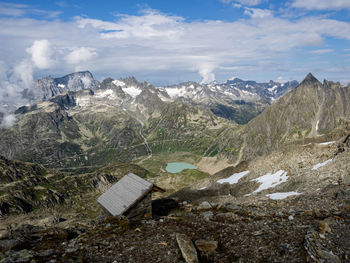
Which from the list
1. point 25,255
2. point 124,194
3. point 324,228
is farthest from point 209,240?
point 124,194

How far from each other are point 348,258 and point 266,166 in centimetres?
5672

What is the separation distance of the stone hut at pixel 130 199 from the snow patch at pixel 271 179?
34.8 meters

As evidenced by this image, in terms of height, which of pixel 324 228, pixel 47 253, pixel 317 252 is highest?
pixel 317 252

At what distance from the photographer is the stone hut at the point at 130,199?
22505mm

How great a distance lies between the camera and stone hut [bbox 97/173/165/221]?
2250 cm

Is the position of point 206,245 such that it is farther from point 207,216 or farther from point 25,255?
point 25,255

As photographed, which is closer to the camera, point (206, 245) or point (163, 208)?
point (206, 245)

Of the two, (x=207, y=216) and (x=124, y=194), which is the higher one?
(x=124, y=194)

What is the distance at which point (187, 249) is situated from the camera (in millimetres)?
13867

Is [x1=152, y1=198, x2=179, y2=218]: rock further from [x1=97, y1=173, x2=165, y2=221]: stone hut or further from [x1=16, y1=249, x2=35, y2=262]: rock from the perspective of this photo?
[x1=16, y1=249, x2=35, y2=262]: rock

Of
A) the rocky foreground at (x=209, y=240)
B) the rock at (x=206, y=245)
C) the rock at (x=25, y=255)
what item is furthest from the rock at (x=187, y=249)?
the rock at (x=25, y=255)

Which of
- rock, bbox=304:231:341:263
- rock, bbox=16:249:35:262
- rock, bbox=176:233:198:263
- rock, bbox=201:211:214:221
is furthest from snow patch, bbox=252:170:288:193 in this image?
rock, bbox=16:249:35:262

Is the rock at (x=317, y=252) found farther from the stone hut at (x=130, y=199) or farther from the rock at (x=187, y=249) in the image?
the stone hut at (x=130, y=199)

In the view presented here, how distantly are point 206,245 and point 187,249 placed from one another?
1315 mm
